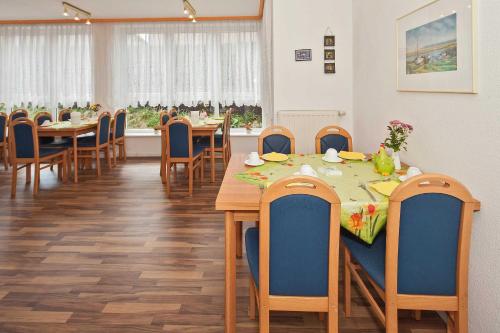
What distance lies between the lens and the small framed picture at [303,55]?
5043 millimetres

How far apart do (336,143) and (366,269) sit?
1.87 m

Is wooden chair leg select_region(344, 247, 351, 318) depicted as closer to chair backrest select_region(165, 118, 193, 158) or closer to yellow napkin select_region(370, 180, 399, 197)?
yellow napkin select_region(370, 180, 399, 197)

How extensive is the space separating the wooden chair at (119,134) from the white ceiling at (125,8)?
Answer: 68.0 inches

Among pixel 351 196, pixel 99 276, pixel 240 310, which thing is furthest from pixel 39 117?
pixel 351 196

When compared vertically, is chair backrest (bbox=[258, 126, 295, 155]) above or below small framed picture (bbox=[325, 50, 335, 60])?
below

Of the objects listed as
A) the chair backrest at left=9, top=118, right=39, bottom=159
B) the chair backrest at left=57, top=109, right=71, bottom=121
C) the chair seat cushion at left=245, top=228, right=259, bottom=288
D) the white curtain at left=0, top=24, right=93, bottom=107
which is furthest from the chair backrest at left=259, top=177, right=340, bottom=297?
the white curtain at left=0, top=24, right=93, bottom=107

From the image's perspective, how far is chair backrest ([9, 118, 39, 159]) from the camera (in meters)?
5.22

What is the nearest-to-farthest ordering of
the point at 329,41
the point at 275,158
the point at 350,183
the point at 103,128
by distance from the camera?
1. the point at 350,183
2. the point at 275,158
3. the point at 329,41
4. the point at 103,128

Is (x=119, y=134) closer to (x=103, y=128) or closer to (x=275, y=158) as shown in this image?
(x=103, y=128)

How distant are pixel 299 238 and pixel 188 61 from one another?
690cm

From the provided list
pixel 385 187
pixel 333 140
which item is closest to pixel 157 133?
pixel 333 140

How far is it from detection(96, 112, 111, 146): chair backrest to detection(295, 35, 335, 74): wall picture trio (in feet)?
10.6

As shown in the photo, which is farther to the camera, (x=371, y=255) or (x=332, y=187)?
(x=332, y=187)

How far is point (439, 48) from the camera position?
8.05 ft
